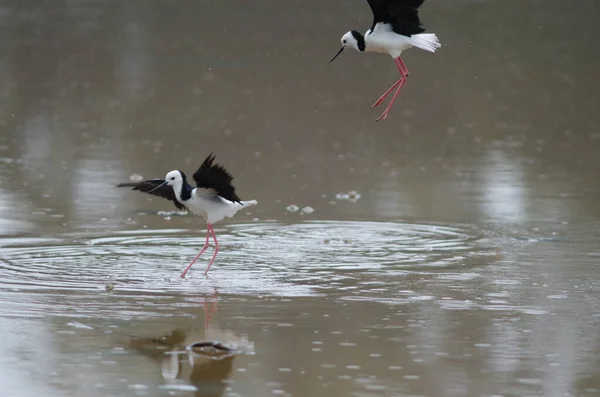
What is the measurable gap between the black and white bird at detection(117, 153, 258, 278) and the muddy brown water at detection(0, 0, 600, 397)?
430mm

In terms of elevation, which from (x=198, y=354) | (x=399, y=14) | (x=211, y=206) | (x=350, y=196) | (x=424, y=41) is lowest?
(x=198, y=354)

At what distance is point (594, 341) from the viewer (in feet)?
24.9

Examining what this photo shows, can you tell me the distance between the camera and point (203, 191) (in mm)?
9820

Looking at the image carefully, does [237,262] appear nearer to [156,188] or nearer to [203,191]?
[203,191]

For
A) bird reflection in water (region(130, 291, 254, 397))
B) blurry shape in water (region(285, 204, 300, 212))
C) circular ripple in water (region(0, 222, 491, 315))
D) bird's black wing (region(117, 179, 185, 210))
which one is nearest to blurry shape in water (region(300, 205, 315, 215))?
blurry shape in water (region(285, 204, 300, 212))

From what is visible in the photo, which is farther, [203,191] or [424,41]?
[424,41]

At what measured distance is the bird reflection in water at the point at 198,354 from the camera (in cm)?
667

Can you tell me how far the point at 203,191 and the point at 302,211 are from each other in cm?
265

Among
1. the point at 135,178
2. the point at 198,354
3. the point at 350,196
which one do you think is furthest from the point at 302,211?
the point at 198,354

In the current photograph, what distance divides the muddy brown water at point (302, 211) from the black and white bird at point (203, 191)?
430mm

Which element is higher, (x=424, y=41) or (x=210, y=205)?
(x=424, y=41)

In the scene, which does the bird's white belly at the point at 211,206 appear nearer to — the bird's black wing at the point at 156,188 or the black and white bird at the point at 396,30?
the bird's black wing at the point at 156,188

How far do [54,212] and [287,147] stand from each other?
4355 mm

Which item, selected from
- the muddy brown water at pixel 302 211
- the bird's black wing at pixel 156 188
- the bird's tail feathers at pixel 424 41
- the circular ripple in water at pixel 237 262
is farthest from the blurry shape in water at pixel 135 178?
the bird's tail feathers at pixel 424 41
